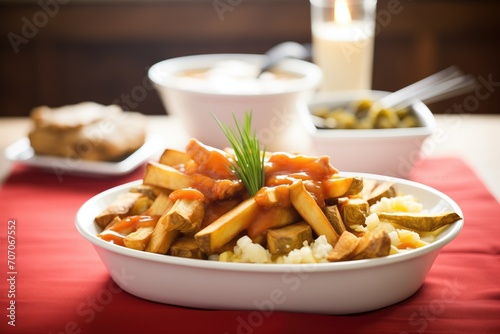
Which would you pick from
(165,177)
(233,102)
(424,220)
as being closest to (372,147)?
(233,102)

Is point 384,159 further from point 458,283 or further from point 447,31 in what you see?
point 447,31

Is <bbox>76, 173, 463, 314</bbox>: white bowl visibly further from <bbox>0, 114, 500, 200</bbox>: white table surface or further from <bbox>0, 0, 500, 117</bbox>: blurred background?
<bbox>0, 0, 500, 117</bbox>: blurred background

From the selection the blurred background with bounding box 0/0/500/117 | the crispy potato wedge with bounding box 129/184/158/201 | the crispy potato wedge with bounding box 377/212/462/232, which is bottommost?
the blurred background with bounding box 0/0/500/117

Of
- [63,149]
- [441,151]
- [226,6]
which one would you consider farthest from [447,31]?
[63,149]

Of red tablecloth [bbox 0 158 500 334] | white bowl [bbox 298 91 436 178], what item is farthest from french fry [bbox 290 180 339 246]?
white bowl [bbox 298 91 436 178]

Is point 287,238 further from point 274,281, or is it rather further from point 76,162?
point 76,162
